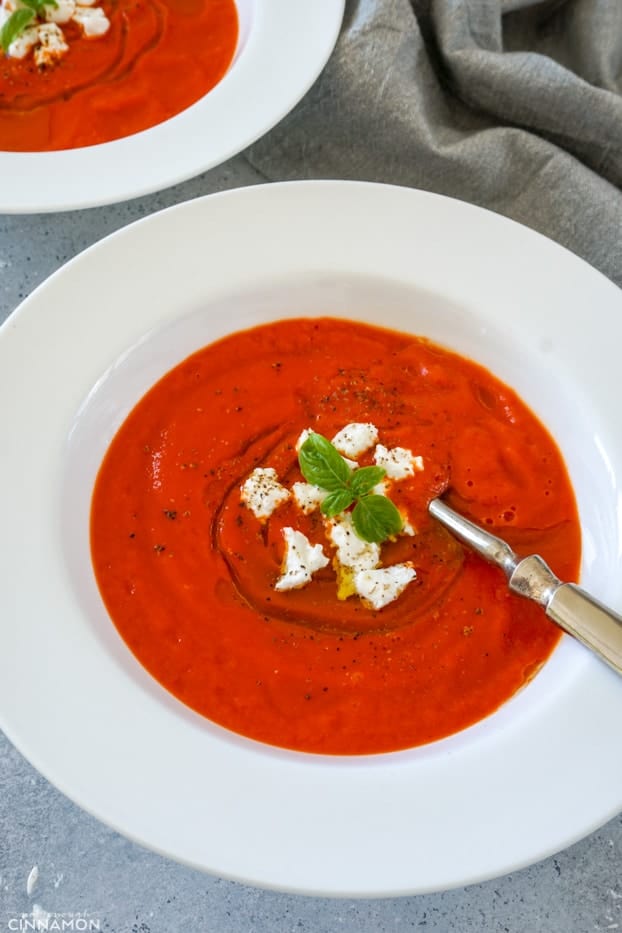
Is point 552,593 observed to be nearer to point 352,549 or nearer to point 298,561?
point 352,549

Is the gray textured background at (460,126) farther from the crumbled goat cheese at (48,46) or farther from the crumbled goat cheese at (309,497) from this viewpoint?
the crumbled goat cheese at (309,497)

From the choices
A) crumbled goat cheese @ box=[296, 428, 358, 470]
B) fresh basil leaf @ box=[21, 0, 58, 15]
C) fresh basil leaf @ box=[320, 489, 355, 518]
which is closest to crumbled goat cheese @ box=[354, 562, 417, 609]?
fresh basil leaf @ box=[320, 489, 355, 518]

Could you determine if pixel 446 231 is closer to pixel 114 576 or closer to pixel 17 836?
pixel 114 576

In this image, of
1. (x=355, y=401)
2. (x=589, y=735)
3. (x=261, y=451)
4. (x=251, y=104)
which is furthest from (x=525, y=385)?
(x=251, y=104)

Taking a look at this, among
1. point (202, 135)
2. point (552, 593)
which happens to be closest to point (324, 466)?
point (552, 593)

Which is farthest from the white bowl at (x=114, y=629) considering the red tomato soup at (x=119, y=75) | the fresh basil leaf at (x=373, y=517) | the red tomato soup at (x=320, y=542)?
the red tomato soup at (x=119, y=75)

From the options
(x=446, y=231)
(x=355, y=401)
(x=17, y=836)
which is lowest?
(x=17, y=836)
